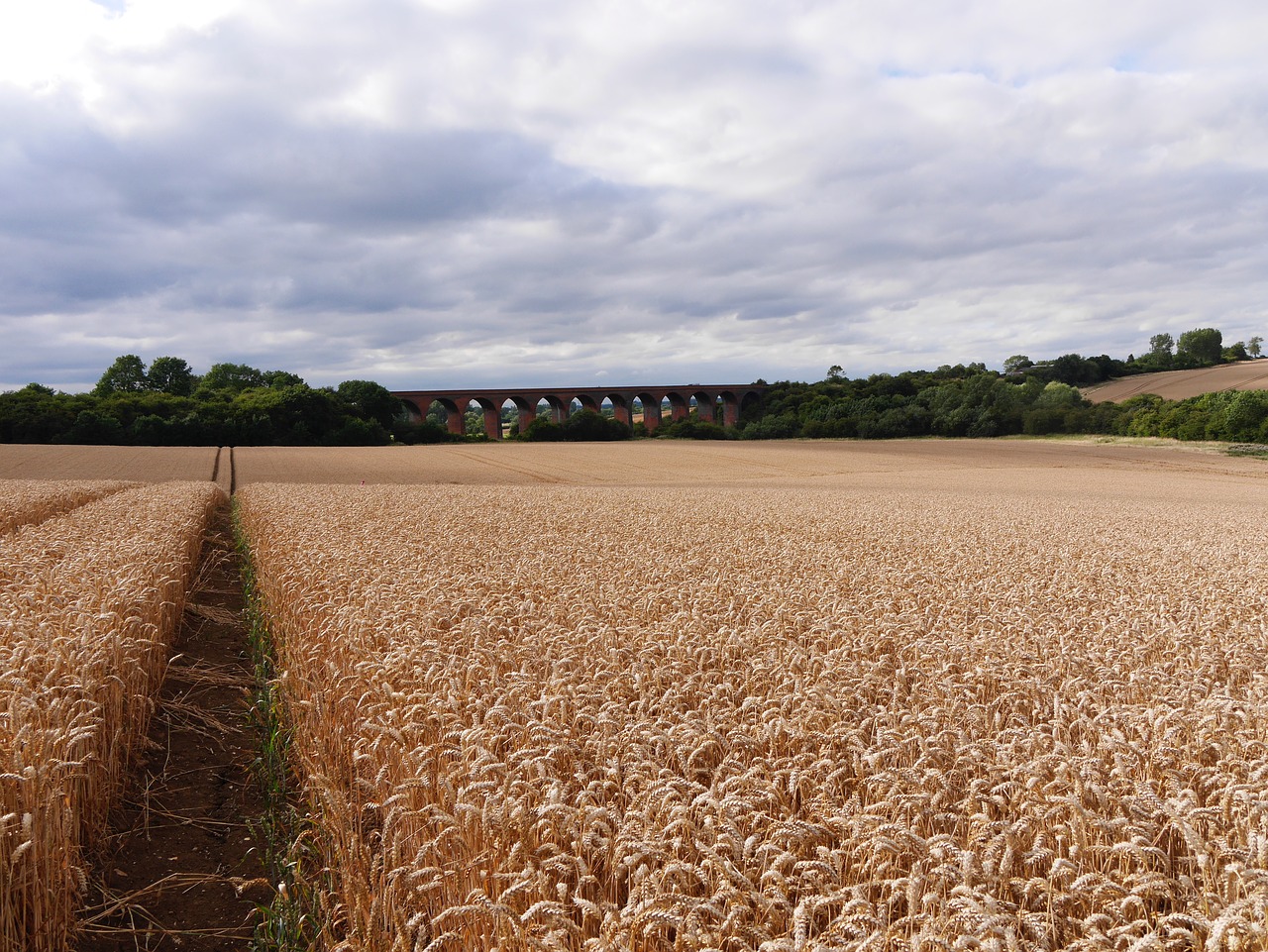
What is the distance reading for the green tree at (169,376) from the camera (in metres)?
117

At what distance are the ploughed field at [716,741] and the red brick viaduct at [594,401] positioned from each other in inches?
3385

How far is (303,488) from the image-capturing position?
91.7ft

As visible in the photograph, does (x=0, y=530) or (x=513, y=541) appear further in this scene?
(x=0, y=530)

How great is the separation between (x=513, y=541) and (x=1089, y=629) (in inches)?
363

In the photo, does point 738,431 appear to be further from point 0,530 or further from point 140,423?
point 0,530

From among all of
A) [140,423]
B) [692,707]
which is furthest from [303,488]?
[140,423]

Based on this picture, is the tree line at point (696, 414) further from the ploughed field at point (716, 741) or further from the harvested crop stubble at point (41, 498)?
the ploughed field at point (716, 741)

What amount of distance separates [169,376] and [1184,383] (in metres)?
140

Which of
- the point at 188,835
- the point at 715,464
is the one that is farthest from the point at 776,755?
the point at 715,464

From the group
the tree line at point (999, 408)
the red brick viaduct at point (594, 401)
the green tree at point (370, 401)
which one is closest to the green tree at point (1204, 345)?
the tree line at point (999, 408)

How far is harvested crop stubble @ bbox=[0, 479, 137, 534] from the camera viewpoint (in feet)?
56.1

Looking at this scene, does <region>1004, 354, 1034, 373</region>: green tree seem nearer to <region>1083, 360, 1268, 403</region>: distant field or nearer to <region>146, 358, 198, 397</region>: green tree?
<region>1083, 360, 1268, 403</region>: distant field

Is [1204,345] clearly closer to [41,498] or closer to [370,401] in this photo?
[370,401]

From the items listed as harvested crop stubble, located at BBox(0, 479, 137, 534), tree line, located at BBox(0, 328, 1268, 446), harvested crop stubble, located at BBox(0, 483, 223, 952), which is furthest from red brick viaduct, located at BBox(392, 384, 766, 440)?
harvested crop stubble, located at BBox(0, 483, 223, 952)
